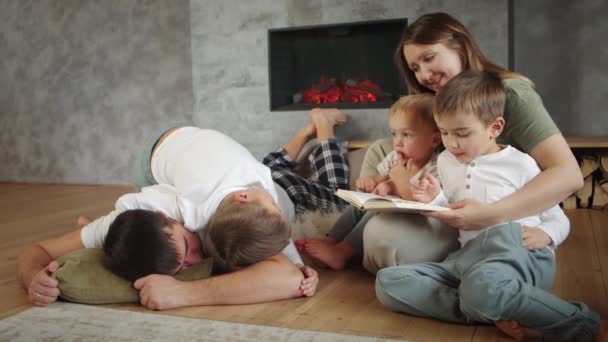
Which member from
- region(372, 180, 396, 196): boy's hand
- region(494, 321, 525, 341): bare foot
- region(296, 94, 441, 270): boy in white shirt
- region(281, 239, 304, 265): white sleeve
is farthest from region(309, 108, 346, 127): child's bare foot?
region(494, 321, 525, 341): bare foot

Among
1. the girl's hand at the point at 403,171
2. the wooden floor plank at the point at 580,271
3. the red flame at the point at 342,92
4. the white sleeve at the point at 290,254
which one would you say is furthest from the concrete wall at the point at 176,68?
the white sleeve at the point at 290,254

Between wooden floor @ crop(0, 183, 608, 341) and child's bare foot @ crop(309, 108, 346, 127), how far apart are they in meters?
1.39

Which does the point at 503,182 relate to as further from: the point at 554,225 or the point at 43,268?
the point at 43,268

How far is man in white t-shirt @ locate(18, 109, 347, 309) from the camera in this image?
1.60 m

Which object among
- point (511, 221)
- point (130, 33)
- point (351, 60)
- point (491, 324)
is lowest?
point (491, 324)

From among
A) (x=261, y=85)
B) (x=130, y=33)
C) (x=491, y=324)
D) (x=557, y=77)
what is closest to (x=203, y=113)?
(x=261, y=85)

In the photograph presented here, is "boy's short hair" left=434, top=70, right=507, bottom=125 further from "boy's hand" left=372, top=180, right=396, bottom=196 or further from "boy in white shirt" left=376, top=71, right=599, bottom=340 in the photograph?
"boy's hand" left=372, top=180, right=396, bottom=196

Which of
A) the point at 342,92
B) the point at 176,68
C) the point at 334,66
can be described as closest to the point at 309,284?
the point at 342,92

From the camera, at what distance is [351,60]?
12.8 feet

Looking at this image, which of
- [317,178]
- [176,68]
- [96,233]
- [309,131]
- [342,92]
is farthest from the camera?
[176,68]

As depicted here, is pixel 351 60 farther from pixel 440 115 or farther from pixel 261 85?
pixel 440 115

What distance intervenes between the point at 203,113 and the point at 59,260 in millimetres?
2512

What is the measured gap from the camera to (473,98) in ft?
5.01

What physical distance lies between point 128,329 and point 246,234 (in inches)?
14.7
